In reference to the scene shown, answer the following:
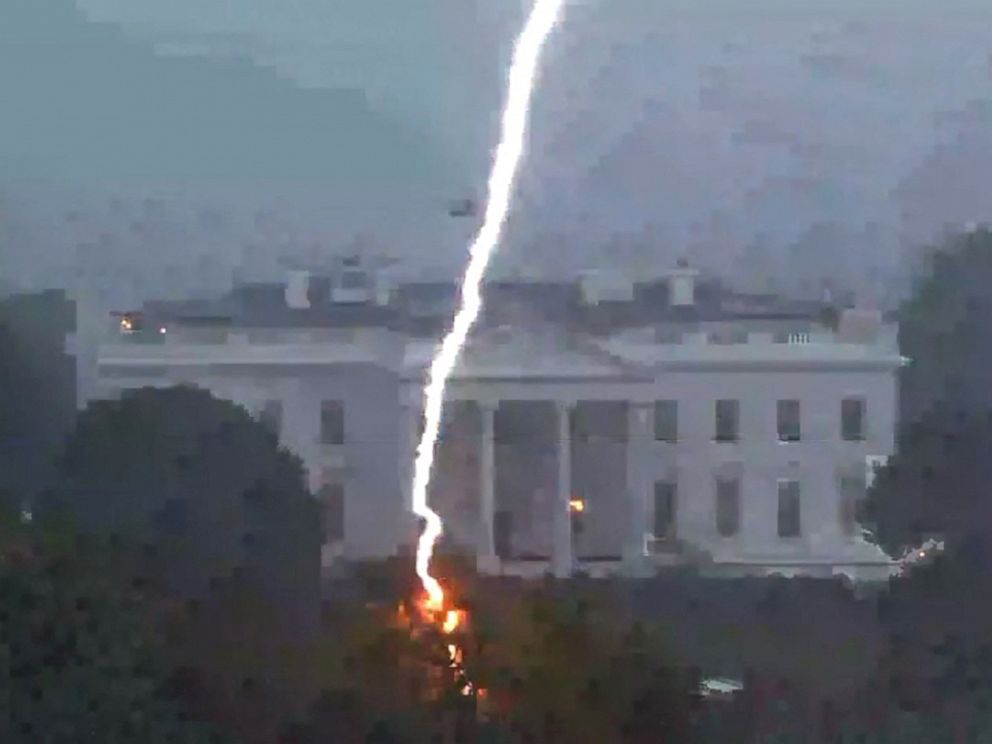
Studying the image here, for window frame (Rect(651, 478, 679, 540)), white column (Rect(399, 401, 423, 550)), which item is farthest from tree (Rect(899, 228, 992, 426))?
white column (Rect(399, 401, 423, 550))

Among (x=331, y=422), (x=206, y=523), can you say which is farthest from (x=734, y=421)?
(x=206, y=523)

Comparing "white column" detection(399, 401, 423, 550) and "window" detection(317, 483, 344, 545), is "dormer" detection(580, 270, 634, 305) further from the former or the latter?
"window" detection(317, 483, 344, 545)

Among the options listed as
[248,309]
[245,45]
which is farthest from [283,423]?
[245,45]

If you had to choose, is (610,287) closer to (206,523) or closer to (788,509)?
(788,509)

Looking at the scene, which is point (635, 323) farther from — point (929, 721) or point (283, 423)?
point (929, 721)

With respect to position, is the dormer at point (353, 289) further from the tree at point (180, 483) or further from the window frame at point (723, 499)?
the window frame at point (723, 499)

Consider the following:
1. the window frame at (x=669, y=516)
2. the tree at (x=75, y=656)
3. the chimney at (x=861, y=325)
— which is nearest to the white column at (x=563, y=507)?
the window frame at (x=669, y=516)
